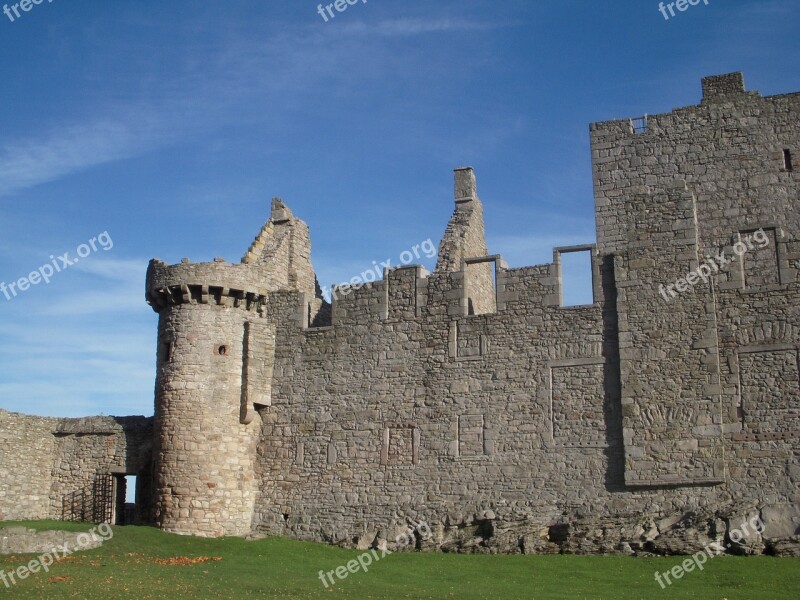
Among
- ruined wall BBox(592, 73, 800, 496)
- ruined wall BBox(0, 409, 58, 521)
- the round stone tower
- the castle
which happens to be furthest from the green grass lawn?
ruined wall BBox(0, 409, 58, 521)

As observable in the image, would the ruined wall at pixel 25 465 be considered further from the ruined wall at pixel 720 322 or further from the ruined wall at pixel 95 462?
the ruined wall at pixel 720 322

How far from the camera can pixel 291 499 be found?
2767 centimetres

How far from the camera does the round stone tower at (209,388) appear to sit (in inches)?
1062

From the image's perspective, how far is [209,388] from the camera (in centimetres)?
2762

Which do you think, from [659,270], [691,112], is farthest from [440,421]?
[691,112]

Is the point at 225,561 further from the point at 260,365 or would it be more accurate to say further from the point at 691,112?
the point at 691,112

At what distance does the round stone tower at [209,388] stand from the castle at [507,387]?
5 centimetres

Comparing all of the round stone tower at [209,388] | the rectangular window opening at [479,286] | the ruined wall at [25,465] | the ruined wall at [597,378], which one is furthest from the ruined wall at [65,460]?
the rectangular window opening at [479,286]

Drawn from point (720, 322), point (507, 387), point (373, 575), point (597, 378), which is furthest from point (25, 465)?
point (720, 322)

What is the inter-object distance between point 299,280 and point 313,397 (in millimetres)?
3894

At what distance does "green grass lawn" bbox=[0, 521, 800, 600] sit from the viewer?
1928 cm

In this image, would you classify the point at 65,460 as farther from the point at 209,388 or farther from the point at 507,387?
the point at 507,387

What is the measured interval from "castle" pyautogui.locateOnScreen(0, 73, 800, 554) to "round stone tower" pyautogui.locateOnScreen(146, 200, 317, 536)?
0.05m

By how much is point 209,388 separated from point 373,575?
7.67 metres
